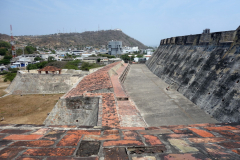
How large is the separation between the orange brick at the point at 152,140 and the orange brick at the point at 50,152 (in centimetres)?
88

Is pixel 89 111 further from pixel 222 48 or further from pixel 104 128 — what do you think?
pixel 222 48

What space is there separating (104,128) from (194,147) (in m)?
1.22

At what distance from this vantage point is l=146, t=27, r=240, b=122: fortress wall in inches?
181

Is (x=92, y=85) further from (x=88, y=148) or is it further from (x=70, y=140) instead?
(x=88, y=148)

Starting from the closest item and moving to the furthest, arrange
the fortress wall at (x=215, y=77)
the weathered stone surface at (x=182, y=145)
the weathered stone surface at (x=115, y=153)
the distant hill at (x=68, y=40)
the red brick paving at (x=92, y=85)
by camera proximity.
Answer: the weathered stone surface at (x=115, y=153)
the weathered stone surface at (x=182, y=145)
the fortress wall at (x=215, y=77)
the red brick paving at (x=92, y=85)
the distant hill at (x=68, y=40)

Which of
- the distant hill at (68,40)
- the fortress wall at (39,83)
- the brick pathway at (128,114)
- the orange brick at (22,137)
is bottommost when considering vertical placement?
the fortress wall at (39,83)

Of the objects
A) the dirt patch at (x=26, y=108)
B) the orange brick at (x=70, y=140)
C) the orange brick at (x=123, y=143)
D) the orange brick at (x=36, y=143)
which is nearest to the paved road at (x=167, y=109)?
the orange brick at (x=123, y=143)

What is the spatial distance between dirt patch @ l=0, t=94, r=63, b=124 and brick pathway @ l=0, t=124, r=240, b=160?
11600mm

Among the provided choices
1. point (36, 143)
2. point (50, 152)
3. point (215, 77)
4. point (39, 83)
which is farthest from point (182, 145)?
point (39, 83)

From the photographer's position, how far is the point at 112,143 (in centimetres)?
173

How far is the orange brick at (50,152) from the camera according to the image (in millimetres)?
1516

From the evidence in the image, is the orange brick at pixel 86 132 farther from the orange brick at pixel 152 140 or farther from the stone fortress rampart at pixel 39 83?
the stone fortress rampart at pixel 39 83

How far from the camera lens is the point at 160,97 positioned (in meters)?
6.90

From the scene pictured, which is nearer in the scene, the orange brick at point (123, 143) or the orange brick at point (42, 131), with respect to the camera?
the orange brick at point (123, 143)
